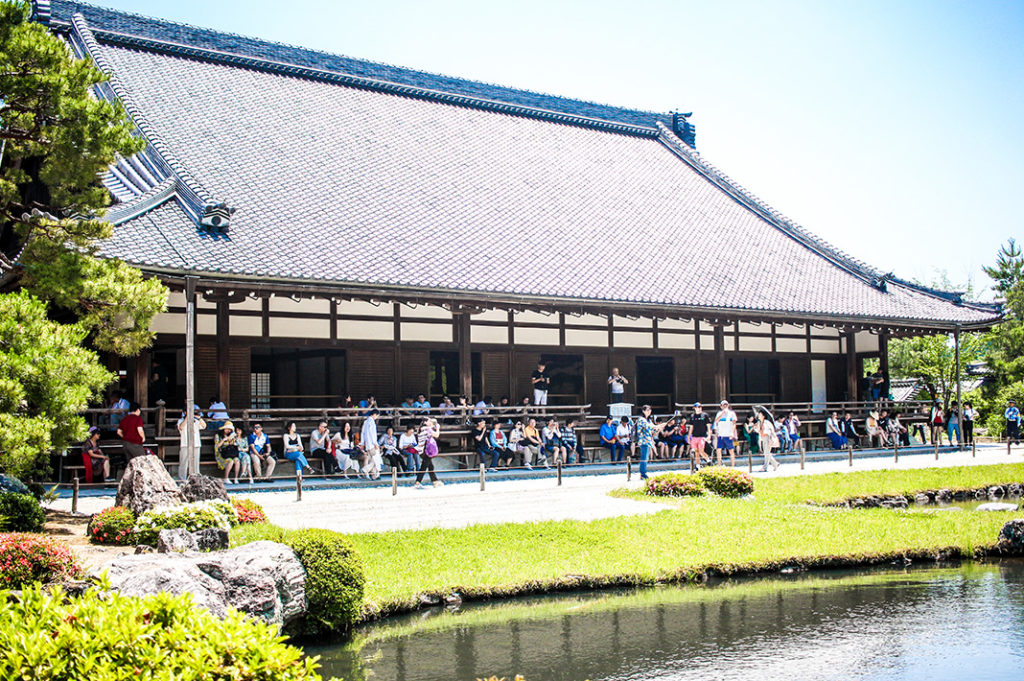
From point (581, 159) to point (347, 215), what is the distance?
40.1 ft

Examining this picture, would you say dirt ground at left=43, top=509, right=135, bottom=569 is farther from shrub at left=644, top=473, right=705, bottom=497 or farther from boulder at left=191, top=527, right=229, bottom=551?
shrub at left=644, top=473, right=705, bottom=497

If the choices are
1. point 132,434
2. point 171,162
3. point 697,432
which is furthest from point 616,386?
point 132,434

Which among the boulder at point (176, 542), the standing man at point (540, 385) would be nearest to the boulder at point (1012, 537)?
the boulder at point (176, 542)

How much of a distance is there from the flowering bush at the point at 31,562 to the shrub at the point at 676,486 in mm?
11147

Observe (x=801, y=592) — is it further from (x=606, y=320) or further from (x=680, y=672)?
(x=606, y=320)

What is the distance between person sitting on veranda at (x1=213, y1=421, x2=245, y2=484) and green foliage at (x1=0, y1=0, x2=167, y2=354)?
4.96 metres

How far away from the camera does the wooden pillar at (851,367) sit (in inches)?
1209

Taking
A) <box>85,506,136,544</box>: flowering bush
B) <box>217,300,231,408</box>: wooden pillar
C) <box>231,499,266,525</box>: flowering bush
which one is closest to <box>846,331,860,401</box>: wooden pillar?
<box>217,300,231,408</box>: wooden pillar

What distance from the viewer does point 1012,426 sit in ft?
110

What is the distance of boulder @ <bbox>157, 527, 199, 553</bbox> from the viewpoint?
35.7 ft

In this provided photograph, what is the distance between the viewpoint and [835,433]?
1174 inches

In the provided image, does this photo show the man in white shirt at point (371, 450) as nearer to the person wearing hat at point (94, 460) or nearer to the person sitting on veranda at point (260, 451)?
the person sitting on veranda at point (260, 451)

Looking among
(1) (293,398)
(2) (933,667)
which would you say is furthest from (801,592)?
(1) (293,398)

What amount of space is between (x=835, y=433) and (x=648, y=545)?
58.6ft
